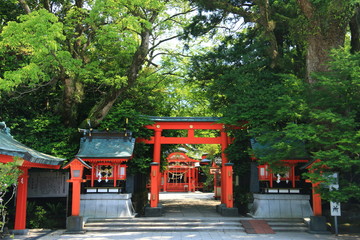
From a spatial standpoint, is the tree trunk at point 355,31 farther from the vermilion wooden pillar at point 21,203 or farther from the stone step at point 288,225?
the vermilion wooden pillar at point 21,203

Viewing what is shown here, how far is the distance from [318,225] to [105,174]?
28.6 ft

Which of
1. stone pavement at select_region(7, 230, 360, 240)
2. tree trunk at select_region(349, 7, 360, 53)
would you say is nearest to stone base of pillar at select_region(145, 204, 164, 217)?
stone pavement at select_region(7, 230, 360, 240)

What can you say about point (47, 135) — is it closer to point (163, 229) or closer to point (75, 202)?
point (75, 202)

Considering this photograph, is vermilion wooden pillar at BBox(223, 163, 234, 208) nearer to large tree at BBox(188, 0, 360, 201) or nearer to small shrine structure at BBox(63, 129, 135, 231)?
large tree at BBox(188, 0, 360, 201)

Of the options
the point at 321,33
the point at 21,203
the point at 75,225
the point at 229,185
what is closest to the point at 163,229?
the point at 75,225

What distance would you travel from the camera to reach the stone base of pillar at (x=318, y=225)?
12.0 m

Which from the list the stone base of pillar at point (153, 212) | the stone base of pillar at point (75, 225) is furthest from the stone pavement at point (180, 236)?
the stone base of pillar at point (153, 212)

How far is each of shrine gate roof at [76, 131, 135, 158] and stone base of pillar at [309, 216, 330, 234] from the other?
7470mm

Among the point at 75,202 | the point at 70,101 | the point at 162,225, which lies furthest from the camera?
the point at 70,101

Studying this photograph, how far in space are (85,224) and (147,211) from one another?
271 cm

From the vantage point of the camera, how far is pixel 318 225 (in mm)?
12055

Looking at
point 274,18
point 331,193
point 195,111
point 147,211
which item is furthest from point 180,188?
point 331,193

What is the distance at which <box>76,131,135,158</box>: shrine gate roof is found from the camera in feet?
45.6

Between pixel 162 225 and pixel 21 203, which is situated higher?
pixel 21 203
